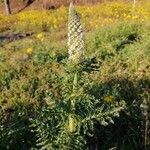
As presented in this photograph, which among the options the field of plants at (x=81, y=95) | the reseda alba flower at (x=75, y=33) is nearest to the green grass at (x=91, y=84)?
the field of plants at (x=81, y=95)

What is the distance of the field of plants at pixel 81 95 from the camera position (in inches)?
184

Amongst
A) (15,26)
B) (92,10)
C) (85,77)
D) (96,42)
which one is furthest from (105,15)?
(85,77)

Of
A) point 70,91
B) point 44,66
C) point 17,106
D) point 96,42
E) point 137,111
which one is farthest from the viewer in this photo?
point 96,42

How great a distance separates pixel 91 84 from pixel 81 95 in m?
0.37

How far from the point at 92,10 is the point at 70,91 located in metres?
17.9

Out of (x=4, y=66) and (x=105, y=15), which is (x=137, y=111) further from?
(x=105, y=15)

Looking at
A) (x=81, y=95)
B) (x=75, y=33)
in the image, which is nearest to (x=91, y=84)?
(x=81, y=95)

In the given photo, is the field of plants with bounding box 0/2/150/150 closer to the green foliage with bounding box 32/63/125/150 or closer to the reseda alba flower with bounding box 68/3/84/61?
the green foliage with bounding box 32/63/125/150

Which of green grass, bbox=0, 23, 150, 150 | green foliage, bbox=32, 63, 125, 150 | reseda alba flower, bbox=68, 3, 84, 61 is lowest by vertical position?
green grass, bbox=0, 23, 150, 150

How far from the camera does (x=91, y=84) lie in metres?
4.94

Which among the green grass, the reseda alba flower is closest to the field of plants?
the green grass

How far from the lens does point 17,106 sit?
7.42m

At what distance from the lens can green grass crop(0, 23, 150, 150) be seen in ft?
17.1

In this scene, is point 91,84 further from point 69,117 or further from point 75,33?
point 75,33
